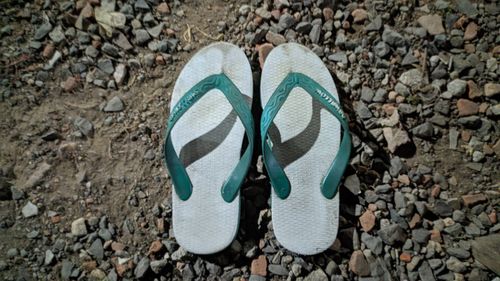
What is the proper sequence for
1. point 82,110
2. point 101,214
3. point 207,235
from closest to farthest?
point 207,235 < point 101,214 < point 82,110

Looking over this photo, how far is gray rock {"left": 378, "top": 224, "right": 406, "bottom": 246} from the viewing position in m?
1.61

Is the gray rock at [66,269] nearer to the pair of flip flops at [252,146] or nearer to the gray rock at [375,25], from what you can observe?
the pair of flip flops at [252,146]

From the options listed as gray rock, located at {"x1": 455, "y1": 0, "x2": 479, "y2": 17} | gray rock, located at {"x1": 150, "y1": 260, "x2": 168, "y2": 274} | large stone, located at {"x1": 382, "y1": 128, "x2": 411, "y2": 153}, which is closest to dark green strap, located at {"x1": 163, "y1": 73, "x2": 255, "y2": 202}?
gray rock, located at {"x1": 150, "y1": 260, "x2": 168, "y2": 274}

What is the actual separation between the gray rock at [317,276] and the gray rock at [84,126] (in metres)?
1.03

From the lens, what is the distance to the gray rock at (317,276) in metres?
1.56

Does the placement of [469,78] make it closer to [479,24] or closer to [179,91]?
[479,24]

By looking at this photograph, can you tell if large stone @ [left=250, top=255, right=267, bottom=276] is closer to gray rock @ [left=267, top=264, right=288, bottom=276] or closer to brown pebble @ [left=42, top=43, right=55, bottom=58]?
gray rock @ [left=267, top=264, right=288, bottom=276]

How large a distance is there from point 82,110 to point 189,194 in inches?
23.6

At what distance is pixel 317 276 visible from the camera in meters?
1.56

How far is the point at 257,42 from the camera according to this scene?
1.86 meters

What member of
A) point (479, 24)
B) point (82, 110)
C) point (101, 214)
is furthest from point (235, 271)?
point (479, 24)

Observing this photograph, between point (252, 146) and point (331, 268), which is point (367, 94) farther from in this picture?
point (331, 268)

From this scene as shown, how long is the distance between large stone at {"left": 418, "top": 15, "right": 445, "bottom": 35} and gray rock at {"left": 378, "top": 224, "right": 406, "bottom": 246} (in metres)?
0.86

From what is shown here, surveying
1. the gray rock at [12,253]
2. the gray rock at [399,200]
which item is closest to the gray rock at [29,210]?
the gray rock at [12,253]
